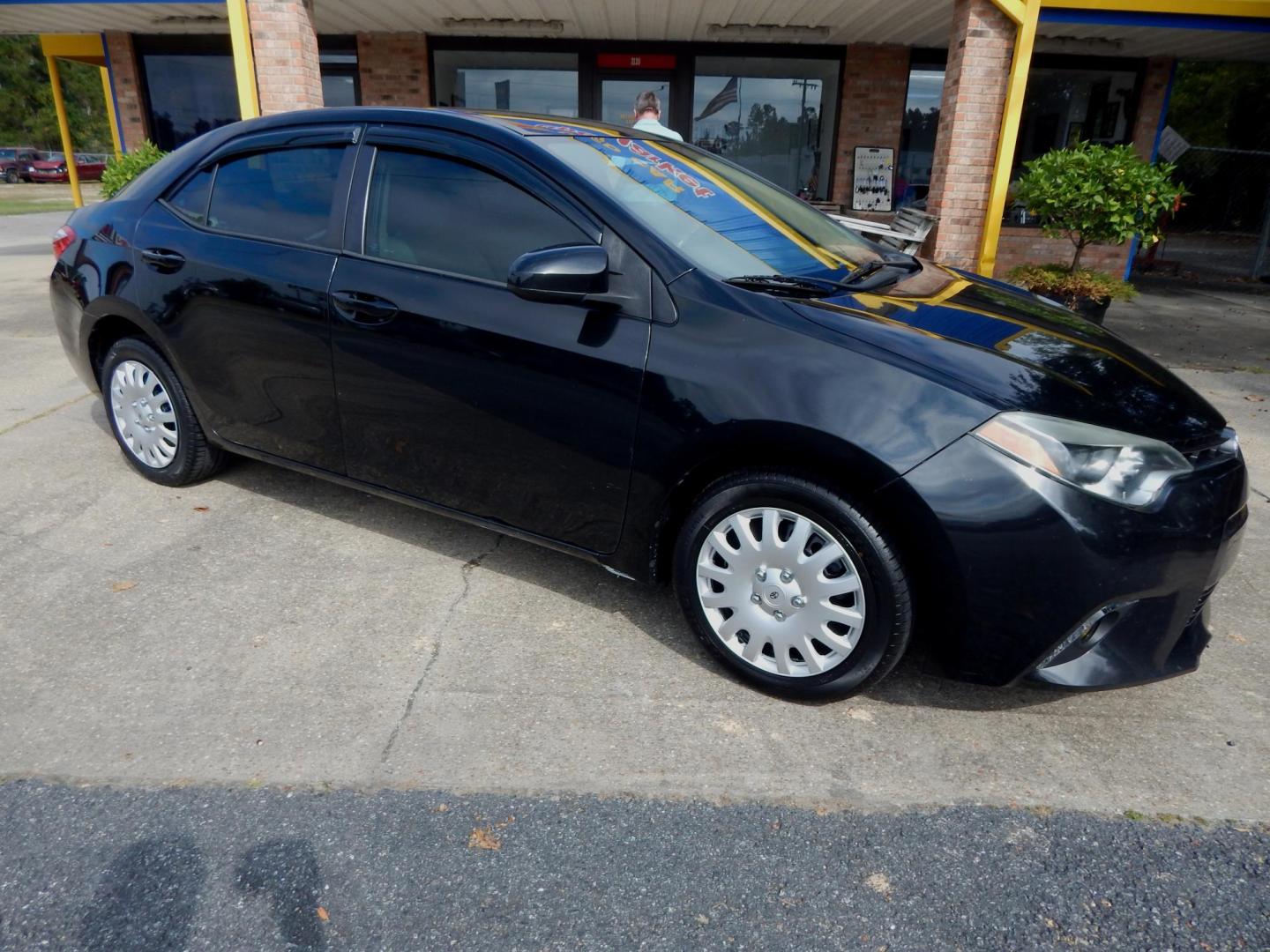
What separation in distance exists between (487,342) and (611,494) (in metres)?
0.66

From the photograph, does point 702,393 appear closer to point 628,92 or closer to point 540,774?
point 540,774

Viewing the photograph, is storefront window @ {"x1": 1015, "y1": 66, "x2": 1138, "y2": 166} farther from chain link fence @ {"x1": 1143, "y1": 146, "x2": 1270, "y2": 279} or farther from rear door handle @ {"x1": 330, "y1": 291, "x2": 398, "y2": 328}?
rear door handle @ {"x1": 330, "y1": 291, "x2": 398, "y2": 328}

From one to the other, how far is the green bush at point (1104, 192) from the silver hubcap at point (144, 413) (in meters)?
7.25

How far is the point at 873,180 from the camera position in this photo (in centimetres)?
1240

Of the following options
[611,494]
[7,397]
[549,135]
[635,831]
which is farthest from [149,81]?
[635,831]

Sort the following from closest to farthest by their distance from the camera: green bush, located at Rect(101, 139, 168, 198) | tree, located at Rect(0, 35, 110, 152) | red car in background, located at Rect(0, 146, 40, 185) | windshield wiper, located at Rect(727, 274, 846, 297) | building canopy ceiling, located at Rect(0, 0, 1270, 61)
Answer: windshield wiper, located at Rect(727, 274, 846, 297), green bush, located at Rect(101, 139, 168, 198), building canopy ceiling, located at Rect(0, 0, 1270, 61), red car in background, located at Rect(0, 146, 40, 185), tree, located at Rect(0, 35, 110, 152)

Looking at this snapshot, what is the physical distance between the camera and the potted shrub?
7.64 meters

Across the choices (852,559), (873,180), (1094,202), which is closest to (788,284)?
(852,559)

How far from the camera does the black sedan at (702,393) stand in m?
2.42

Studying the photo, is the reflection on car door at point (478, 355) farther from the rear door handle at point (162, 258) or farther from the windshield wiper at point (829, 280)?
the rear door handle at point (162, 258)

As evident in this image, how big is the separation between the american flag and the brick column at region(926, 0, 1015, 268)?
14.4 feet

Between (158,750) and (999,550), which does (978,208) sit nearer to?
(999,550)

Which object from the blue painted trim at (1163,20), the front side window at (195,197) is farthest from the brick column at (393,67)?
the front side window at (195,197)

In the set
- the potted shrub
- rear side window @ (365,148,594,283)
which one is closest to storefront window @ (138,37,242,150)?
the potted shrub
